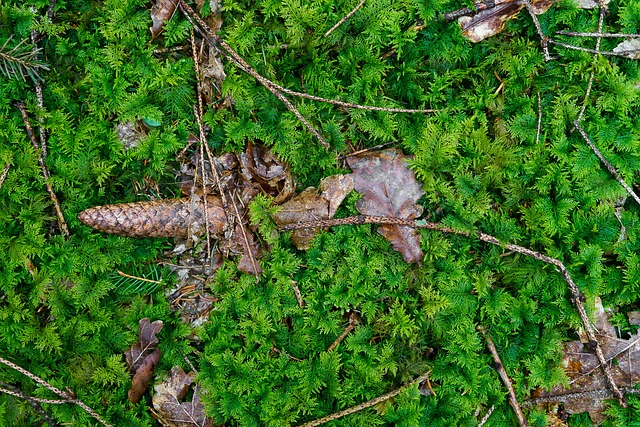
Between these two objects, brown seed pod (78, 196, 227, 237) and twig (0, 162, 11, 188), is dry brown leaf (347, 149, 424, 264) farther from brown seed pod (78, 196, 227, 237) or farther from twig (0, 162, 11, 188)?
twig (0, 162, 11, 188)

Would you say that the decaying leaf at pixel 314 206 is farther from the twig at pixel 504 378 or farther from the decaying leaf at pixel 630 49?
the decaying leaf at pixel 630 49

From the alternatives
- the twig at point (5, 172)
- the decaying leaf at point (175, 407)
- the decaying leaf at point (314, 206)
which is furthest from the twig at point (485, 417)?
the twig at point (5, 172)

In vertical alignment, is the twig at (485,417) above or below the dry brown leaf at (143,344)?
below

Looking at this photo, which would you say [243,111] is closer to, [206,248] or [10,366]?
[206,248]

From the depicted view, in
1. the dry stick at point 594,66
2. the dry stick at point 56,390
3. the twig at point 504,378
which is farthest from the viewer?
the dry stick at point 594,66

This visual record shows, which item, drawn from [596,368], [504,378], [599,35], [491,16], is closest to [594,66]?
[599,35]

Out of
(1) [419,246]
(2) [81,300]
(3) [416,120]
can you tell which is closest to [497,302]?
(1) [419,246]

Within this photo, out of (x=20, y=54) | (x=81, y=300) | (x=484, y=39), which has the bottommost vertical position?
(x=81, y=300)
